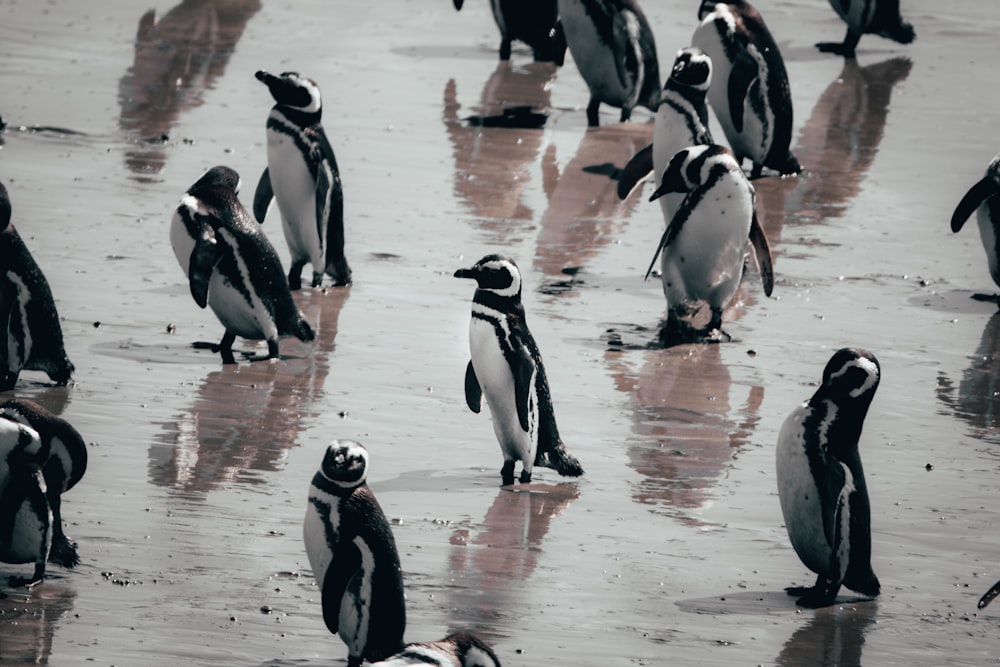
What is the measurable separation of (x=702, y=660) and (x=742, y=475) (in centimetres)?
158

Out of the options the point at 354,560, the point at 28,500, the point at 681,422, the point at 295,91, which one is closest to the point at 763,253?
the point at 681,422

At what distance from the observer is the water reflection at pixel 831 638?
15.8 feet

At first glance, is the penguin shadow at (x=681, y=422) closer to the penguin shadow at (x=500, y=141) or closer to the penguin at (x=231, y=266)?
the penguin at (x=231, y=266)

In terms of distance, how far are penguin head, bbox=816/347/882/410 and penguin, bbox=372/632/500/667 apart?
1756mm

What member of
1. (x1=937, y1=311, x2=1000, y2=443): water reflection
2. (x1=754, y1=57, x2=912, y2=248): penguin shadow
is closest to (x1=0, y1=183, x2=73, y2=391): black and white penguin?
(x1=937, y1=311, x2=1000, y2=443): water reflection

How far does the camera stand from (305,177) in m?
8.16

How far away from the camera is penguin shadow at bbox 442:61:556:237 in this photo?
9.54 meters

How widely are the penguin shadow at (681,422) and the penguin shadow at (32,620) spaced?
1.95m

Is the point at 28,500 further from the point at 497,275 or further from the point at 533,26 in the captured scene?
the point at 533,26

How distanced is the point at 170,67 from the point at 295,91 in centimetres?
421

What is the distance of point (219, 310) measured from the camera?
707cm

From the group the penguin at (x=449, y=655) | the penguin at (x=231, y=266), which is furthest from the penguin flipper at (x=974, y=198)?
the penguin at (x=449, y=655)

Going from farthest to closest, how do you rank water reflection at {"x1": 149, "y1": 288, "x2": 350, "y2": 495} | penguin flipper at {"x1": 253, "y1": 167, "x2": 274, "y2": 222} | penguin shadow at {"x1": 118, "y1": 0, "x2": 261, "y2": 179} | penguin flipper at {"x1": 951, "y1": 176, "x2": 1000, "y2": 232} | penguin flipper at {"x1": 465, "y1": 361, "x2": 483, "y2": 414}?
penguin shadow at {"x1": 118, "y1": 0, "x2": 261, "y2": 179} → penguin flipper at {"x1": 951, "y1": 176, "x2": 1000, "y2": 232} → penguin flipper at {"x1": 253, "y1": 167, "x2": 274, "y2": 222} → penguin flipper at {"x1": 465, "y1": 361, "x2": 483, "y2": 414} → water reflection at {"x1": 149, "y1": 288, "x2": 350, "y2": 495}

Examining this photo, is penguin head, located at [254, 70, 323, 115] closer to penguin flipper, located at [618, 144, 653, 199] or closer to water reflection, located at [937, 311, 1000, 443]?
penguin flipper, located at [618, 144, 653, 199]
